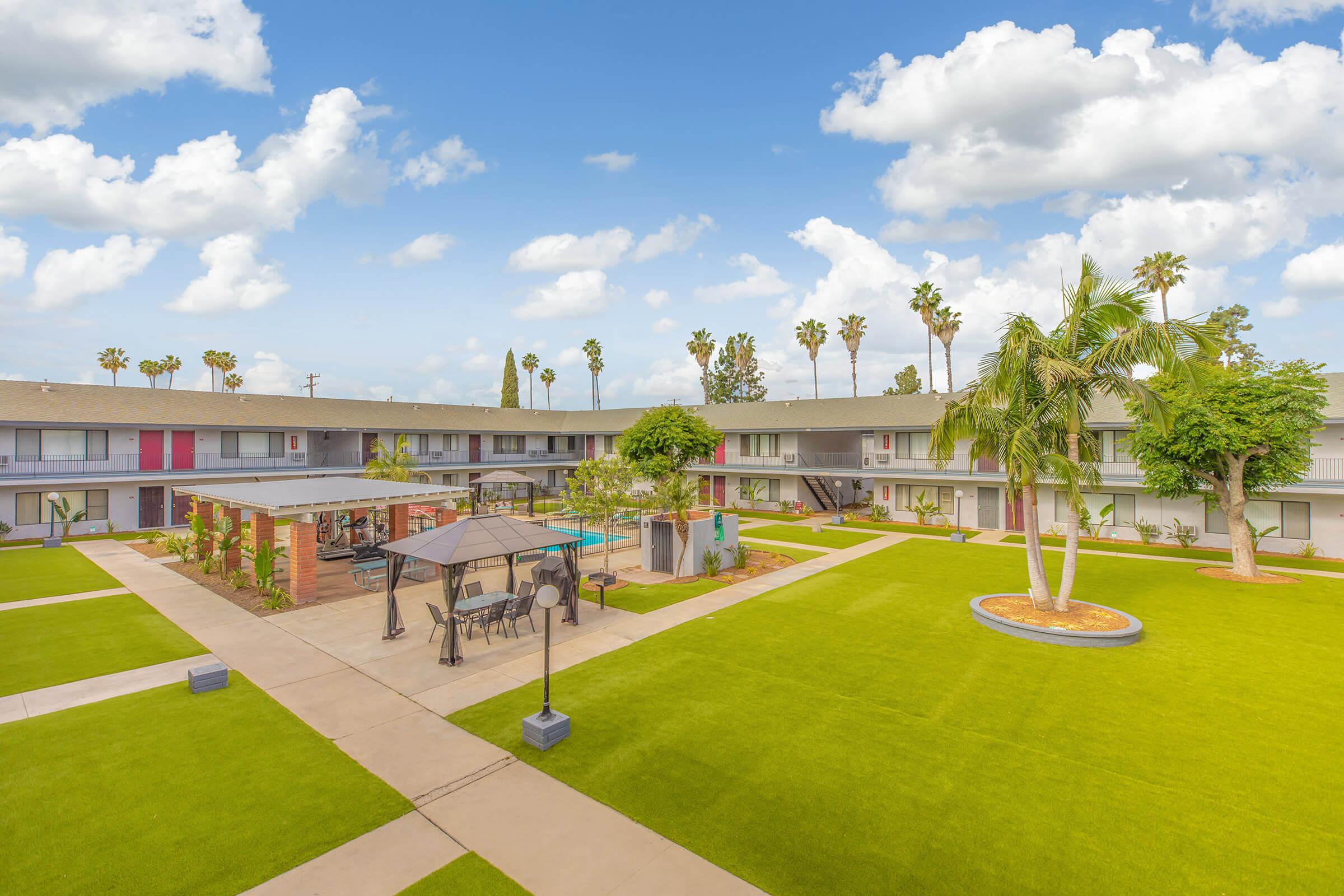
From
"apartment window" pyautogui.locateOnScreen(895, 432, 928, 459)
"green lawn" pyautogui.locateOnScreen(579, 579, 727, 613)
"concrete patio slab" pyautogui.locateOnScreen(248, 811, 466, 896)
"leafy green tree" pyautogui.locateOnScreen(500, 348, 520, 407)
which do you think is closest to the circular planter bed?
"green lawn" pyautogui.locateOnScreen(579, 579, 727, 613)

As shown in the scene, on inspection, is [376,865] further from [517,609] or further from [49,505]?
[49,505]

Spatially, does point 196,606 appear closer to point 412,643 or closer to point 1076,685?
point 412,643

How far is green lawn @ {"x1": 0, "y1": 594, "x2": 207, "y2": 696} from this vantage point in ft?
38.8

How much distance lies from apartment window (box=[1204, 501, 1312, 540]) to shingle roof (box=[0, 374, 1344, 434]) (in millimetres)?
4042

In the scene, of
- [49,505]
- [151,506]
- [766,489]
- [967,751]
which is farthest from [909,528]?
[49,505]

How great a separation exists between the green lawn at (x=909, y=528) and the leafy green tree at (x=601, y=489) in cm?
1687

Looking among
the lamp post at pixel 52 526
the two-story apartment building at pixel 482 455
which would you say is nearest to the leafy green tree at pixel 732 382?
the two-story apartment building at pixel 482 455

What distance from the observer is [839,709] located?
33.4ft

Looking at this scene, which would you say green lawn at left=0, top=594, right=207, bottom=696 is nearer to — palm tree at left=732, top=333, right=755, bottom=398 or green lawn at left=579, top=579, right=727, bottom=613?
green lawn at left=579, top=579, right=727, bottom=613

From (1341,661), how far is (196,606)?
27.8m

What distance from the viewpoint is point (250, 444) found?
113 feet

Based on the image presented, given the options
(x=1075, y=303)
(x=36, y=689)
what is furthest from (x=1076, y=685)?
(x=36, y=689)

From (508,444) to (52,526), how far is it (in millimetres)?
26286

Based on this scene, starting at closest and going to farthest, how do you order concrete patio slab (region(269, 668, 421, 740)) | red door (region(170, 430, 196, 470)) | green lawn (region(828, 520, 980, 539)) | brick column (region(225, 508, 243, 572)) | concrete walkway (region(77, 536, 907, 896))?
concrete walkway (region(77, 536, 907, 896))
concrete patio slab (region(269, 668, 421, 740))
brick column (region(225, 508, 243, 572))
green lawn (region(828, 520, 980, 539))
red door (region(170, 430, 196, 470))
